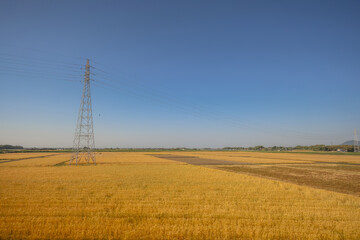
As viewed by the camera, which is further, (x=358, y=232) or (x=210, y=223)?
(x=210, y=223)

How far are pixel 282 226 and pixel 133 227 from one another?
635 centimetres

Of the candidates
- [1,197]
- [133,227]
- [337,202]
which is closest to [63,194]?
[1,197]

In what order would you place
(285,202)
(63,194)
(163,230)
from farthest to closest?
(63,194), (285,202), (163,230)

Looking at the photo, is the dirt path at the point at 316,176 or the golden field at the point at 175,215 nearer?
the golden field at the point at 175,215

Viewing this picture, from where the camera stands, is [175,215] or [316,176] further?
[316,176]

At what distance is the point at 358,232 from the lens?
8883mm

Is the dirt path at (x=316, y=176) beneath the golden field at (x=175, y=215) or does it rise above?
beneath

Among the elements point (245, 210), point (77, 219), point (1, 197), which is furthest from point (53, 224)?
point (245, 210)

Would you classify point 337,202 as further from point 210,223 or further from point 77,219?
point 77,219

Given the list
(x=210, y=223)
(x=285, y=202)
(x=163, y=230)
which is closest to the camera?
(x=163, y=230)

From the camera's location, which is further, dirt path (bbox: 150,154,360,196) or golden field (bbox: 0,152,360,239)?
dirt path (bbox: 150,154,360,196)

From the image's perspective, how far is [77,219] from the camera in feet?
31.9

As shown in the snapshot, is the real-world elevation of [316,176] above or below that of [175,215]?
below

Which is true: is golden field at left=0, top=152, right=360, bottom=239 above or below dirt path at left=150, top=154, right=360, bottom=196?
above
